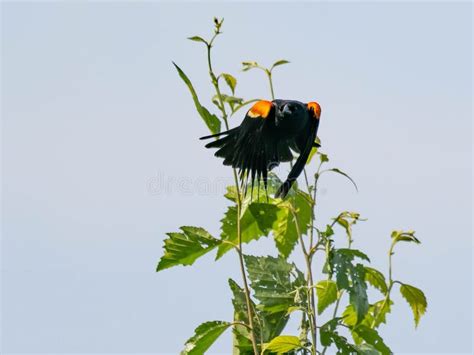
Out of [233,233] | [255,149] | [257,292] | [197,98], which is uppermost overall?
[197,98]

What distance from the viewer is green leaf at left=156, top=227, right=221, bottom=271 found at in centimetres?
266

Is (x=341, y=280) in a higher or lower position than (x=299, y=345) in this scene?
higher

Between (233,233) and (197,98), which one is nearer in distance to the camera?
(197,98)

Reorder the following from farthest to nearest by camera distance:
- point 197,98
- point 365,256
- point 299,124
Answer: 1. point 299,124
2. point 365,256
3. point 197,98

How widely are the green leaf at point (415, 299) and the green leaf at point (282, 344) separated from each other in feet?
2.17

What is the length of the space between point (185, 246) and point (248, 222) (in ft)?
0.86

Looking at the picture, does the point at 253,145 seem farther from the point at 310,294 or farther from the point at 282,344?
the point at 282,344

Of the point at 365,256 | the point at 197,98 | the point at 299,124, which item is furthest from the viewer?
the point at 299,124

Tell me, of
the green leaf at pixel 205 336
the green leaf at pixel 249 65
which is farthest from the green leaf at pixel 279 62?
the green leaf at pixel 205 336

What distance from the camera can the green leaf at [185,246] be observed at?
8.73 ft

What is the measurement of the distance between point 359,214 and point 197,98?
78 cm

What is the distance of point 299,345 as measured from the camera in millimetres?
2617

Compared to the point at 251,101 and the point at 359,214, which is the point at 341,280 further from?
the point at 251,101

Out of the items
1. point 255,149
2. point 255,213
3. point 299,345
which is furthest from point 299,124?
point 299,345
